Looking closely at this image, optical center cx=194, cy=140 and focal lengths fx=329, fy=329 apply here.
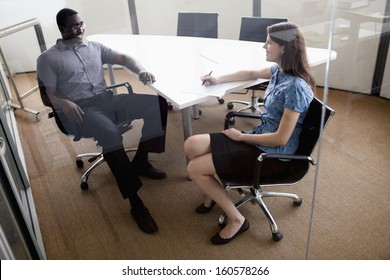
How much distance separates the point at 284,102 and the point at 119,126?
3.70 ft

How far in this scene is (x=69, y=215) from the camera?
209 cm

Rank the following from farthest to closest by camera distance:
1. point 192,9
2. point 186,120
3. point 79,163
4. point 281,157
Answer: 1. point 192,9
2. point 79,163
3. point 186,120
4. point 281,157

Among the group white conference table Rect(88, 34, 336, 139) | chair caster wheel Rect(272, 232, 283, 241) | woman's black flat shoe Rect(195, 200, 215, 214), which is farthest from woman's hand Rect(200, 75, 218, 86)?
chair caster wheel Rect(272, 232, 283, 241)

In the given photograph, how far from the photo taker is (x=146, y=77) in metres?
2.15

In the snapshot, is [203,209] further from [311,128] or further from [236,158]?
[311,128]

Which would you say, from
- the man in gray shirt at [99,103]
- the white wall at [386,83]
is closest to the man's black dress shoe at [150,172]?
the man in gray shirt at [99,103]

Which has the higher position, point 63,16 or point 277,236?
point 63,16

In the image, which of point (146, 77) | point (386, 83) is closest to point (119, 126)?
point (146, 77)

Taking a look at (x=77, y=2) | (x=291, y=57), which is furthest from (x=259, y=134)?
(x=77, y=2)

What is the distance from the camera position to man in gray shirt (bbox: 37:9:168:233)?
200 centimetres

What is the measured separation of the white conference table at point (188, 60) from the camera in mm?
1945

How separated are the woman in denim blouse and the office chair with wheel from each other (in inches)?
43.4
